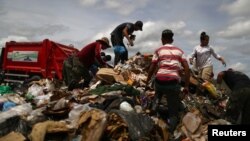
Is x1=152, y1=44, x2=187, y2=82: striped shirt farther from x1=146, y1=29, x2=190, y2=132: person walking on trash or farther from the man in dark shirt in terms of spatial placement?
the man in dark shirt

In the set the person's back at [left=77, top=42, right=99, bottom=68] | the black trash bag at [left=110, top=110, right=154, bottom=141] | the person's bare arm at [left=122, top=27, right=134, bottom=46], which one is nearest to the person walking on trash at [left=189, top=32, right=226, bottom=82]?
the person's bare arm at [left=122, top=27, right=134, bottom=46]

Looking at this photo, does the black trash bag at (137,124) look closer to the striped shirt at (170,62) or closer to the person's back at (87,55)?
the striped shirt at (170,62)

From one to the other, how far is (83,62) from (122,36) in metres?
2.37

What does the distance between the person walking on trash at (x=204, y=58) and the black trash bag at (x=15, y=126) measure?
16.2 feet

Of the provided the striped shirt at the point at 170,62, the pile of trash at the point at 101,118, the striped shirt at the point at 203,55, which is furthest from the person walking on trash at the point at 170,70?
the striped shirt at the point at 203,55

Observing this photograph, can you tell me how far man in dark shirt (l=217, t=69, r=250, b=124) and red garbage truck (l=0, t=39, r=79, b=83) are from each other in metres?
6.93

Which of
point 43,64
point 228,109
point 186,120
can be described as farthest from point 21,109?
point 43,64

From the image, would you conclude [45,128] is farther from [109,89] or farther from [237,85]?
[237,85]

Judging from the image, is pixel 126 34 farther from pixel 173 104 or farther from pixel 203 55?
pixel 173 104

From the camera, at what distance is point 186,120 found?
239 inches

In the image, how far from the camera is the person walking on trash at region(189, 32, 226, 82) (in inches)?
351

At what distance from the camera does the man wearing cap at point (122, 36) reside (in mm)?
10305

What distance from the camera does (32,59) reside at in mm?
12664

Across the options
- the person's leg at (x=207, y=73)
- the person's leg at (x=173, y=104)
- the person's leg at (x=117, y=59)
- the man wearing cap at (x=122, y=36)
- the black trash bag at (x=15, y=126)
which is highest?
the man wearing cap at (x=122, y=36)
